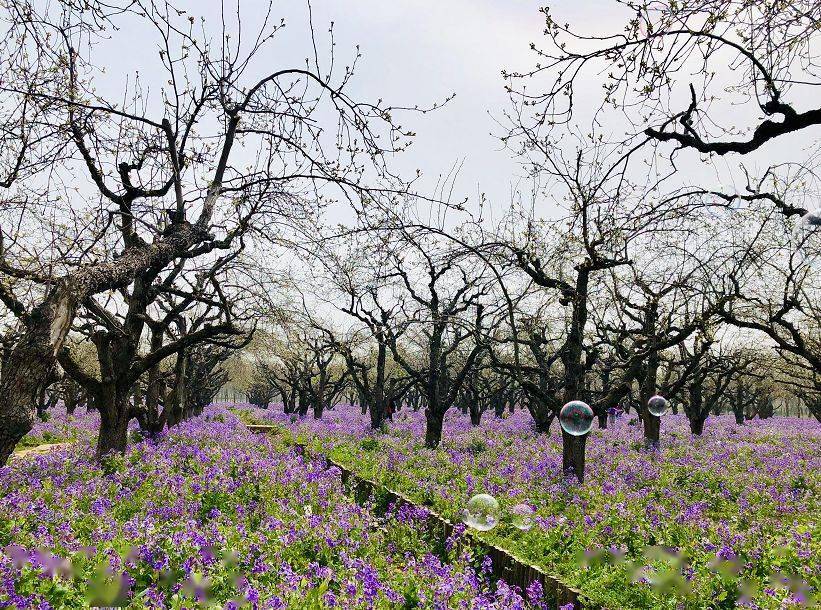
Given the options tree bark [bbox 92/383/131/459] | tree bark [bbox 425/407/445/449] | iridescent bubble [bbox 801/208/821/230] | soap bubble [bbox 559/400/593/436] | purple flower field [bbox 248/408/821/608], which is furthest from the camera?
tree bark [bbox 425/407/445/449]

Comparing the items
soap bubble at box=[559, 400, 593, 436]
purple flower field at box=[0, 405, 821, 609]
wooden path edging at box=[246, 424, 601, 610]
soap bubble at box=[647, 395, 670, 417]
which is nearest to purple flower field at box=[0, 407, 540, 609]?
purple flower field at box=[0, 405, 821, 609]

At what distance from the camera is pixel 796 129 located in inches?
205

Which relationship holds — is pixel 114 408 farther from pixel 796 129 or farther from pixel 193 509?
pixel 796 129

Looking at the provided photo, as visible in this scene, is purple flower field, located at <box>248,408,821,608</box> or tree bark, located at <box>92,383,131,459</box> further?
tree bark, located at <box>92,383,131,459</box>

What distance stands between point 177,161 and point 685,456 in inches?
717

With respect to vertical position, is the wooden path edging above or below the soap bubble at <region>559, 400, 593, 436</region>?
below

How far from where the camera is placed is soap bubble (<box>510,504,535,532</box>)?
30.8 feet

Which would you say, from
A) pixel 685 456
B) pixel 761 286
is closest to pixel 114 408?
pixel 685 456

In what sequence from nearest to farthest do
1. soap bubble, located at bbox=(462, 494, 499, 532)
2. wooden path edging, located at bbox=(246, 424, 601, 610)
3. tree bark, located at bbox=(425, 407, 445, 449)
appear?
wooden path edging, located at bbox=(246, 424, 601, 610) < soap bubble, located at bbox=(462, 494, 499, 532) < tree bark, located at bbox=(425, 407, 445, 449)

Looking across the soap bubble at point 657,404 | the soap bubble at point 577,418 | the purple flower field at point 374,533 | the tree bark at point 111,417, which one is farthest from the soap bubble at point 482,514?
the soap bubble at point 657,404

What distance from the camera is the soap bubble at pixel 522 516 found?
9398 millimetres

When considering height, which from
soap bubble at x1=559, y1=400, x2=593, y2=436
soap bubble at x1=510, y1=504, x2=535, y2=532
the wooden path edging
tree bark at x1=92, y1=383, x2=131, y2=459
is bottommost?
the wooden path edging

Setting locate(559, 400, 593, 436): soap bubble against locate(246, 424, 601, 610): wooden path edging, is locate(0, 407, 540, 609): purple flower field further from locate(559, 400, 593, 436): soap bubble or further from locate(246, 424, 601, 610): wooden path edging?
locate(559, 400, 593, 436): soap bubble

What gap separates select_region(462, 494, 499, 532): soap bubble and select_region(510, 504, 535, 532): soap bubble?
874 mm
